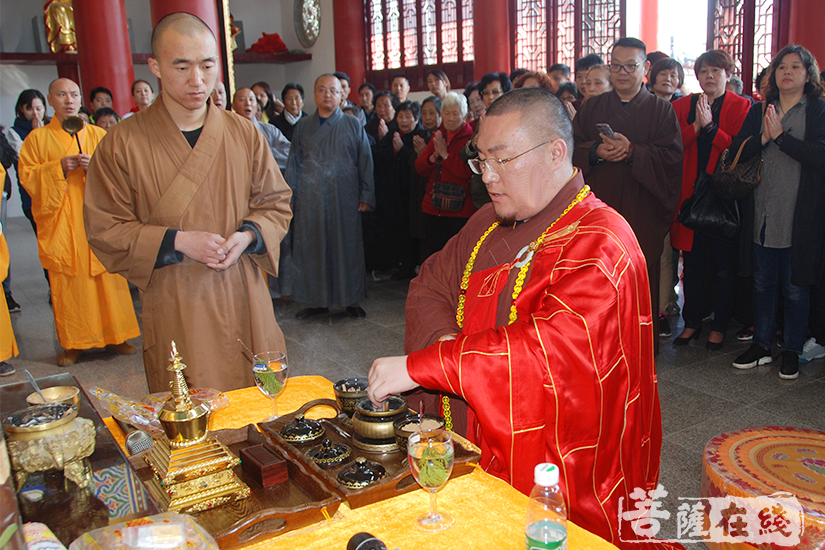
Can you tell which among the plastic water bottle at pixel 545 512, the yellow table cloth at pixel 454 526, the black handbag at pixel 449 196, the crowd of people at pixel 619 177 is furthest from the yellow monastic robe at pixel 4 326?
the plastic water bottle at pixel 545 512

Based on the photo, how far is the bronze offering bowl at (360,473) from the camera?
1199 mm

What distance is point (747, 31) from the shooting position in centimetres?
727

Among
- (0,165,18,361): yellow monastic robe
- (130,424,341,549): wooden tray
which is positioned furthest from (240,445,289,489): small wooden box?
(0,165,18,361): yellow monastic robe

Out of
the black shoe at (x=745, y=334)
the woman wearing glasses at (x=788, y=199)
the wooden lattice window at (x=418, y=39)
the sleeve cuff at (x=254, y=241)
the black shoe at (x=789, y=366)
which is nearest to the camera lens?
the sleeve cuff at (x=254, y=241)

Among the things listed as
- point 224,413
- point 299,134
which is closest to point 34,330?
point 299,134

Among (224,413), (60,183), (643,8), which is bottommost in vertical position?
(224,413)

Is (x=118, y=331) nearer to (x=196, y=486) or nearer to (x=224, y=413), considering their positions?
(x=224, y=413)

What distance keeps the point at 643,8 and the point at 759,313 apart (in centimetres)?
576

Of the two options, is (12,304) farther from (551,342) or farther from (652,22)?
(652,22)

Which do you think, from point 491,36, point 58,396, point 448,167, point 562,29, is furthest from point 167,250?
point 562,29

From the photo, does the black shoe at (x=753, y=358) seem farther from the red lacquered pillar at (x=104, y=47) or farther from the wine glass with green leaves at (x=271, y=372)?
the red lacquered pillar at (x=104, y=47)

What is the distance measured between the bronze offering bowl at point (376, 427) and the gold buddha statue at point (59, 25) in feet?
42.1

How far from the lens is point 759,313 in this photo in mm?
3729

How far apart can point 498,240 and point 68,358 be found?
11.3ft
